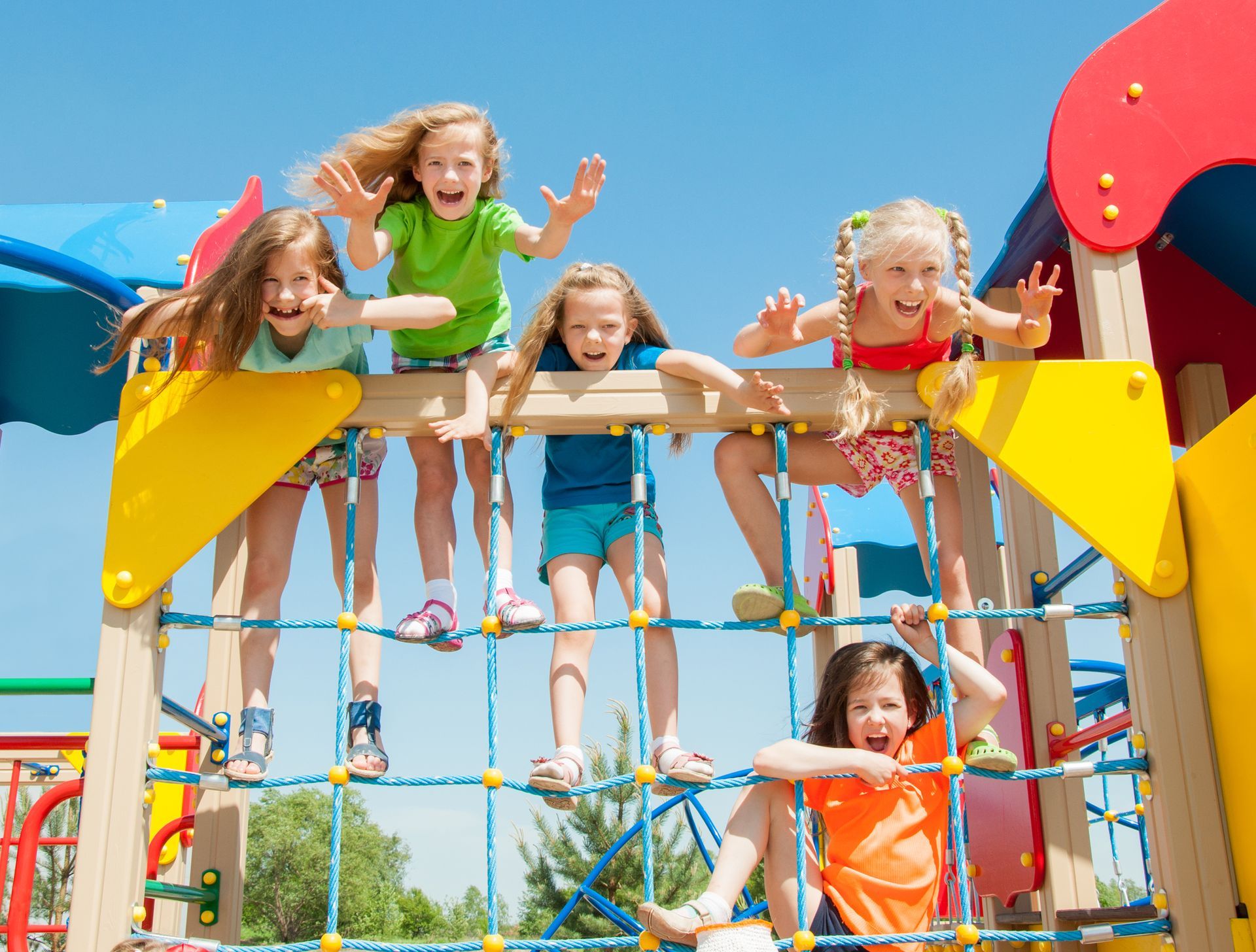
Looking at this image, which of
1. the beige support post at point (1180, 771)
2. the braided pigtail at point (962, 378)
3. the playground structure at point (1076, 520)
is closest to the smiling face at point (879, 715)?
the playground structure at point (1076, 520)

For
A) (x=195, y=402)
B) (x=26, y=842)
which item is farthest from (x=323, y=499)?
(x=26, y=842)

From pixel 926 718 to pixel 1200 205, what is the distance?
82.8 inches

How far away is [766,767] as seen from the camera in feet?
8.61

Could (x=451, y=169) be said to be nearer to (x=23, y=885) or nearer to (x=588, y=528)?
(x=588, y=528)

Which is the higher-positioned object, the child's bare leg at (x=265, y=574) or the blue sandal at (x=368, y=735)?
the child's bare leg at (x=265, y=574)

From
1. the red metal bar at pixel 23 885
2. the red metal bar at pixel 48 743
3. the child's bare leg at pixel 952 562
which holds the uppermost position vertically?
the child's bare leg at pixel 952 562

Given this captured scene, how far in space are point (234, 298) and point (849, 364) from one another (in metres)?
1.51

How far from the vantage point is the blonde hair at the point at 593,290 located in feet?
10.5

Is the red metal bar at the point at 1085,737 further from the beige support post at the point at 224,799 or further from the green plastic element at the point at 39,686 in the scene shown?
the green plastic element at the point at 39,686

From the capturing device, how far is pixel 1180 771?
2615mm

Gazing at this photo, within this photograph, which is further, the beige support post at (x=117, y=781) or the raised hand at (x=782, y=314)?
the raised hand at (x=782, y=314)

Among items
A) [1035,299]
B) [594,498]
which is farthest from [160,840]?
[1035,299]

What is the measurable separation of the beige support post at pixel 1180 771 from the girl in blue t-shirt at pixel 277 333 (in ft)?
5.79

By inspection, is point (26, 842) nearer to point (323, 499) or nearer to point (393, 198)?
point (323, 499)
